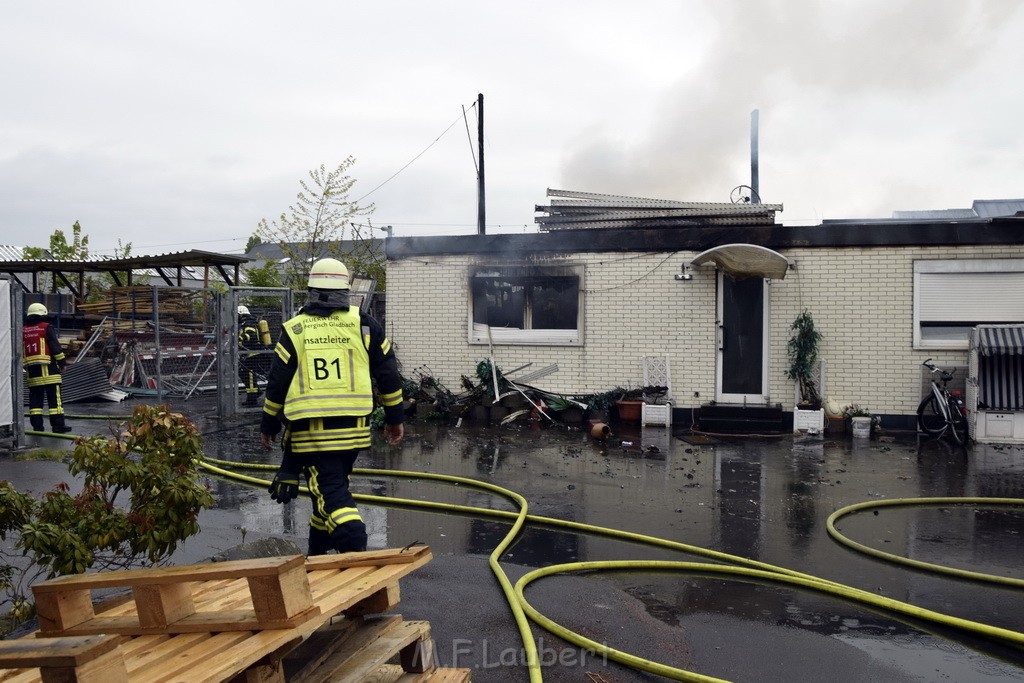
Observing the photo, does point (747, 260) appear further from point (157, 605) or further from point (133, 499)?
point (157, 605)

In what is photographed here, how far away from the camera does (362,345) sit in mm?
4793

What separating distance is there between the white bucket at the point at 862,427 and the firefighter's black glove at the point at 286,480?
9.14 m

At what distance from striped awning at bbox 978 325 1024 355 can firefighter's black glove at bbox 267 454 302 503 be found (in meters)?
9.60

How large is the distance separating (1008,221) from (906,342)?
2206mm

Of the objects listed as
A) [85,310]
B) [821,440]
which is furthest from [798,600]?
[85,310]

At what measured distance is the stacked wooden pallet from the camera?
7.49 feet

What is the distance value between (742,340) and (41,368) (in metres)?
10.3

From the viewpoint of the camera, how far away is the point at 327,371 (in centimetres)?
464

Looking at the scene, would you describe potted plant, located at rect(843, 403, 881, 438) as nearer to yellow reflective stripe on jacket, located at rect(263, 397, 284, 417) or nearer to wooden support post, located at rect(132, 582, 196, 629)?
yellow reflective stripe on jacket, located at rect(263, 397, 284, 417)

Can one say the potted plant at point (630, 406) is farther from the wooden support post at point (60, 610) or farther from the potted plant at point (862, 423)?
the wooden support post at point (60, 610)

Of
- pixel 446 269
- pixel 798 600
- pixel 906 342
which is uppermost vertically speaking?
pixel 446 269

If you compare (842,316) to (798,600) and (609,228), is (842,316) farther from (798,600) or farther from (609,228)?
(798,600)

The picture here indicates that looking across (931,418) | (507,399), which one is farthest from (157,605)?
(931,418)

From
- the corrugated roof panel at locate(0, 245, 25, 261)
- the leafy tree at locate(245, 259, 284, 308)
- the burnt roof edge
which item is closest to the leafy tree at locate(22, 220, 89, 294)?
the corrugated roof panel at locate(0, 245, 25, 261)
